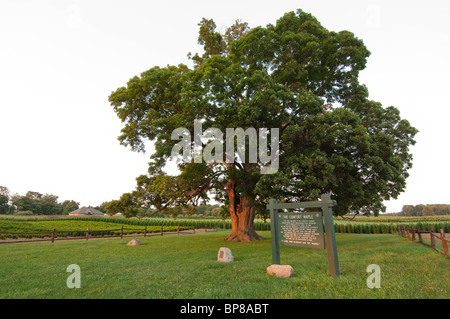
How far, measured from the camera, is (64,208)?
10344 cm

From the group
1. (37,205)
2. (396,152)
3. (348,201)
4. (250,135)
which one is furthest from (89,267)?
(37,205)

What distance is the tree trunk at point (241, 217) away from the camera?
2203 centimetres

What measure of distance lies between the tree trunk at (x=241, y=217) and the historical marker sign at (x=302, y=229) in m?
12.8

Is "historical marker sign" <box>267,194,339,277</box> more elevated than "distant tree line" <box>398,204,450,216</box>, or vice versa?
"historical marker sign" <box>267,194,339,277</box>

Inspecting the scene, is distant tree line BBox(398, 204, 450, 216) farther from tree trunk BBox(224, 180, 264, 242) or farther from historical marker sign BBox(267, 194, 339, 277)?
historical marker sign BBox(267, 194, 339, 277)

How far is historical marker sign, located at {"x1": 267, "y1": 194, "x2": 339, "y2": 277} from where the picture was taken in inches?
300

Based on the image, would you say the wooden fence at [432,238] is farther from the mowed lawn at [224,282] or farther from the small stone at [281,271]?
the small stone at [281,271]

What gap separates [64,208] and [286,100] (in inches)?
4498

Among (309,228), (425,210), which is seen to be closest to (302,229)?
(309,228)

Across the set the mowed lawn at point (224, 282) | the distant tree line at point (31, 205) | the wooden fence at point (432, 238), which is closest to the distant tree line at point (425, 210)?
the wooden fence at point (432, 238)

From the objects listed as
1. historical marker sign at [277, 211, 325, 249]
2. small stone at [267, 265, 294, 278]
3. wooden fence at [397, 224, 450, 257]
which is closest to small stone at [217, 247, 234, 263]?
historical marker sign at [277, 211, 325, 249]

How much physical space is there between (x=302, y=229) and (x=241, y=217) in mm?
14485

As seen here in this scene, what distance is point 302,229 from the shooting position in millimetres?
8242

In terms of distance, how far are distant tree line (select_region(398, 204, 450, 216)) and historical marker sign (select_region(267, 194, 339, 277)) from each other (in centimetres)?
9397
